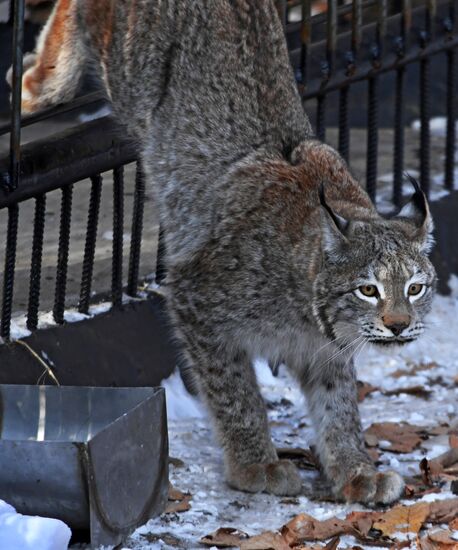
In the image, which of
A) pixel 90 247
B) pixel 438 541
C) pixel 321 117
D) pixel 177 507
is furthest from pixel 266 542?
pixel 321 117

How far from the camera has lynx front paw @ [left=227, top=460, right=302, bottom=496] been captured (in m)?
4.72

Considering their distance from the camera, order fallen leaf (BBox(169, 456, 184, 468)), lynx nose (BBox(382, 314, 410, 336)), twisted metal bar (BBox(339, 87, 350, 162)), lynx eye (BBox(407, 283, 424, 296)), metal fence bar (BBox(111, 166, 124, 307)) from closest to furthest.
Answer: lynx nose (BBox(382, 314, 410, 336)) → lynx eye (BBox(407, 283, 424, 296)) → fallen leaf (BBox(169, 456, 184, 468)) → metal fence bar (BBox(111, 166, 124, 307)) → twisted metal bar (BBox(339, 87, 350, 162))

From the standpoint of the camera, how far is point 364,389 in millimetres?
5906

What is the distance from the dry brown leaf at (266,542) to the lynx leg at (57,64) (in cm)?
278

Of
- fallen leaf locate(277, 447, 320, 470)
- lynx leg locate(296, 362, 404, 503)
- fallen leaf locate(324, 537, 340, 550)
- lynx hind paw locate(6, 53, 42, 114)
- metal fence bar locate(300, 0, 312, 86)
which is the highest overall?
metal fence bar locate(300, 0, 312, 86)

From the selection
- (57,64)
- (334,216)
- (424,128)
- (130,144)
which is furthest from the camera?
(424,128)

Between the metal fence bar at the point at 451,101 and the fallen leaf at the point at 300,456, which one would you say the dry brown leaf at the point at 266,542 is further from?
the metal fence bar at the point at 451,101

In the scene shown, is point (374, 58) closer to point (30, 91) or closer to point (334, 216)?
point (30, 91)

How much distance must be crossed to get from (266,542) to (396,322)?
889mm

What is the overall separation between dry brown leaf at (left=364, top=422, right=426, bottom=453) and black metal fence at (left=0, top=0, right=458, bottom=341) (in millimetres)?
1195

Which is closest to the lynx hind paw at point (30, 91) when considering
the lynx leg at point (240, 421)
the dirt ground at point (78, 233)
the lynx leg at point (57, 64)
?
the lynx leg at point (57, 64)

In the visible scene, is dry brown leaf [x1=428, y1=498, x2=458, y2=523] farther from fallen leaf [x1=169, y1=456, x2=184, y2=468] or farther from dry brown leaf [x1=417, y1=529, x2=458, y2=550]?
fallen leaf [x1=169, y1=456, x2=184, y2=468]

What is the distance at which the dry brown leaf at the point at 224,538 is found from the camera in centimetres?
412

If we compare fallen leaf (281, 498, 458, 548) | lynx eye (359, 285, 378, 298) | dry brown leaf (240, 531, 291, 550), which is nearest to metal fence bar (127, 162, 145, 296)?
lynx eye (359, 285, 378, 298)
